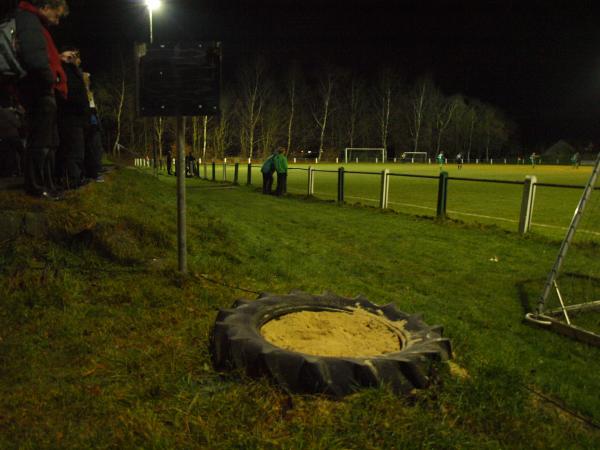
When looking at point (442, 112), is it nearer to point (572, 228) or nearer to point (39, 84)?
point (572, 228)

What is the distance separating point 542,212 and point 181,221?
39.2 feet

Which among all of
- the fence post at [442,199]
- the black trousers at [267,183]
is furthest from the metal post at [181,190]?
the black trousers at [267,183]

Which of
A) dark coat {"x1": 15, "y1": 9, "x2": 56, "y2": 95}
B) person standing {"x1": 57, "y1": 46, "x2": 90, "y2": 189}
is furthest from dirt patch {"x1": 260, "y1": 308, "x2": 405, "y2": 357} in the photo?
person standing {"x1": 57, "y1": 46, "x2": 90, "y2": 189}

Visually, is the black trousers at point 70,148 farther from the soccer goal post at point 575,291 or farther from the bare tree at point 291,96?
the bare tree at point 291,96

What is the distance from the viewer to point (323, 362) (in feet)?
8.05

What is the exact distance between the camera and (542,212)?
44.2 feet

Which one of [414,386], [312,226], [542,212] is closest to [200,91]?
[414,386]

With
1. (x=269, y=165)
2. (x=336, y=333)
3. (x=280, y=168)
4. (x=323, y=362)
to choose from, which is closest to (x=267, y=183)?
(x=269, y=165)

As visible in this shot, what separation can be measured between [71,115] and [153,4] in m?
21.3

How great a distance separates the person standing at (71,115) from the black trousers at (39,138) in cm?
81

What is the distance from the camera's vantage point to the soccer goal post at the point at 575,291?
4418 millimetres

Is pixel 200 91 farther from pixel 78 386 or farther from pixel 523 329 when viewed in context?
pixel 523 329

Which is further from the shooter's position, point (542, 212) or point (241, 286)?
point (542, 212)

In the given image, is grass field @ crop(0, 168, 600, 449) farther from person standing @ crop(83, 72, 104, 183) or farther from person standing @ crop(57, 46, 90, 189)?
person standing @ crop(83, 72, 104, 183)
